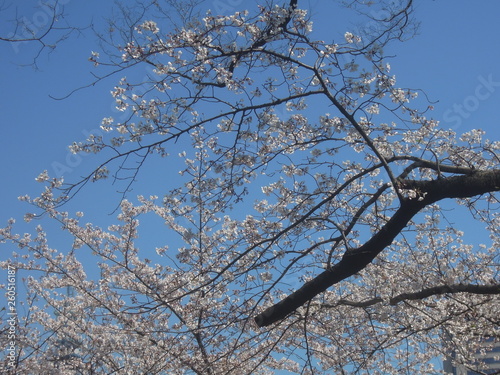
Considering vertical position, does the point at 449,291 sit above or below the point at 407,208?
below

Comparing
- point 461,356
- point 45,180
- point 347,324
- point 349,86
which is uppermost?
point 349,86

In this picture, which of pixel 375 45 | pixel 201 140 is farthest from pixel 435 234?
pixel 201 140

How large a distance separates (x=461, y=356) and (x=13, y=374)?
6.86 meters

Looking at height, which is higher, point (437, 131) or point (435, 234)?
point (437, 131)

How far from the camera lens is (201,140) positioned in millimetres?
4781

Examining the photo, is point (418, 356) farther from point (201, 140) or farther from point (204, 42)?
point (204, 42)

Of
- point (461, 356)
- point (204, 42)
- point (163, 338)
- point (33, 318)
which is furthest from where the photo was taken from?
point (33, 318)

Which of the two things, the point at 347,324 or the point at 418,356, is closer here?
the point at 347,324

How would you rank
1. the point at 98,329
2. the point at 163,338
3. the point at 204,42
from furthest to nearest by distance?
1. the point at 98,329
2. the point at 163,338
3. the point at 204,42

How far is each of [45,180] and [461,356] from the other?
475 centimetres

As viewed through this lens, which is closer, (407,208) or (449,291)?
(407,208)

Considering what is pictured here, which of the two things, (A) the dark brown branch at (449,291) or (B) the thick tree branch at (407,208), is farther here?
(A) the dark brown branch at (449,291)

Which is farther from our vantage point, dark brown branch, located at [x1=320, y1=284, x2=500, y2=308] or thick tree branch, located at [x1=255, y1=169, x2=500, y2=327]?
dark brown branch, located at [x1=320, y1=284, x2=500, y2=308]

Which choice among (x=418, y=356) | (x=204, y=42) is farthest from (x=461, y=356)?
(x=204, y=42)
